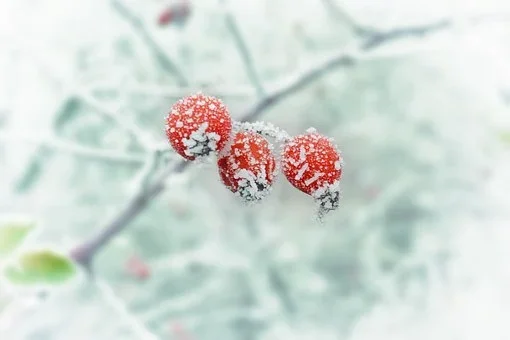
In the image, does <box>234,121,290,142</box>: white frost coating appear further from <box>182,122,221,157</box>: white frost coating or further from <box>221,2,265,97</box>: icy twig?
<box>221,2,265,97</box>: icy twig

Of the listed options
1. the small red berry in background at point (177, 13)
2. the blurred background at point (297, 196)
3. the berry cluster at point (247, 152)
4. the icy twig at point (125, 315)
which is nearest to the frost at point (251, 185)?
the berry cluster at point (247, 152)

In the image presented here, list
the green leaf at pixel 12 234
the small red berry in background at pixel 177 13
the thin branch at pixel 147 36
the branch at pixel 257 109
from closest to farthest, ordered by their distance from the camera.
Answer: the branch at pixel 257 109, the green leaf at pixel 12 234, the thin branch at pixel 147 36, the small red berry in background at pixel 177 13

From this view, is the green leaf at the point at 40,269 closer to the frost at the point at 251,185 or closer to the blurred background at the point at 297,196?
the frost at the point at 251,185

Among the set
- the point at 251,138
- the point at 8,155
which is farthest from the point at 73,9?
the point at 251,138

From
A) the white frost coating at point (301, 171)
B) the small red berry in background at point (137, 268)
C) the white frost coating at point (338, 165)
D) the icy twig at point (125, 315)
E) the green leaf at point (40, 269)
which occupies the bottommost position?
the white frost coating at point (301, 171)

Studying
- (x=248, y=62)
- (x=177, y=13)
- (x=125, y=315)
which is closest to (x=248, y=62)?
(x=248, y=62)

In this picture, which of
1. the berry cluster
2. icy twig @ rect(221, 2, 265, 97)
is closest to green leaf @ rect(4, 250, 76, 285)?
icy twig @ rect(221, 2, 265, 97)

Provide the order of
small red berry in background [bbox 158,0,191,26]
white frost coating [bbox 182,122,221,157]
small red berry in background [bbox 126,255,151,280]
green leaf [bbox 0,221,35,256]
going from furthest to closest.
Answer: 1. small red berry in background [bbox 126,255,151,280]
2. small red berry in background [bbox 158,0,191,26]
3. green leaf [bbox 0,221,35,256]
4. white frost coating [bbox 182,122,221,157]

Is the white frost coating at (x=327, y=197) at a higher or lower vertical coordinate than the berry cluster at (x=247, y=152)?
lower
